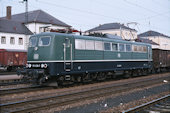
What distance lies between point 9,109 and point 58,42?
250 inches

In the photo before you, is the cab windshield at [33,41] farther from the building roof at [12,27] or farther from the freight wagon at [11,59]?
the building roof at [12,27]

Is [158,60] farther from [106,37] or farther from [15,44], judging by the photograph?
[15,44]

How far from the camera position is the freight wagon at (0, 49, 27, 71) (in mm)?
31625

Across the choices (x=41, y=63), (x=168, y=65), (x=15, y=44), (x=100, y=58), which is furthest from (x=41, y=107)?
(x=15, y=44)

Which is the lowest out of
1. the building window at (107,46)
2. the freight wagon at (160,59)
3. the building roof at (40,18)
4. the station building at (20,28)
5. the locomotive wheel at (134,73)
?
the locomotive wheel at (134,73)

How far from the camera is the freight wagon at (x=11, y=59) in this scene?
3162 centimetres

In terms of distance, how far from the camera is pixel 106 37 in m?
19.2

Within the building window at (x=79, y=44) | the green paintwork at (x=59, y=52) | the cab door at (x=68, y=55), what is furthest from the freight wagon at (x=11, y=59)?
the cab door at (x=68, y=55)

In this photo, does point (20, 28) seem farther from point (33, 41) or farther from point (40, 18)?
point (33, 41)

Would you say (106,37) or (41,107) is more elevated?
(106,37)

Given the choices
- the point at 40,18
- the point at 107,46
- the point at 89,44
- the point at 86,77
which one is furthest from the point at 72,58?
the point at 40,18

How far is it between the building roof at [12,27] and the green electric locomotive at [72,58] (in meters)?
34.2

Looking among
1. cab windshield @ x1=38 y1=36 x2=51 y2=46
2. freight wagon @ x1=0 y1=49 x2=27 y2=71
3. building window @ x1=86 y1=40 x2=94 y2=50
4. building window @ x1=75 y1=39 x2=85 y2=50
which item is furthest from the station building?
cab windshield @ x1=38 y1=36 x2=51 y2=46

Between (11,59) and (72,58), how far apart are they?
1946 centimetres
